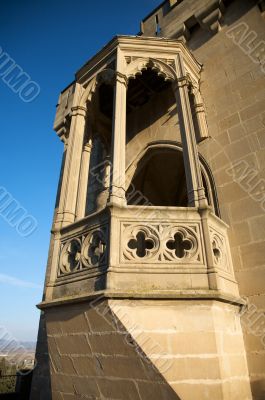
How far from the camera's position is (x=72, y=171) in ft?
16.1

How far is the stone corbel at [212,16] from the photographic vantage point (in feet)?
20.3

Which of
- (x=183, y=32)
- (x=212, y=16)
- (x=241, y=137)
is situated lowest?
(x=241, y=137)

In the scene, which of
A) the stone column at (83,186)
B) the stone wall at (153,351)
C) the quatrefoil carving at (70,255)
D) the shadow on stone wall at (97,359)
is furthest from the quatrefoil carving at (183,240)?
the stone column at (83,186)

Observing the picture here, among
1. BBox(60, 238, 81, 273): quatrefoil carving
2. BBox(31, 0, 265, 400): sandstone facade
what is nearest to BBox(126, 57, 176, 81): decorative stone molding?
BBox(31, 0, 265, 400): sandstone facade

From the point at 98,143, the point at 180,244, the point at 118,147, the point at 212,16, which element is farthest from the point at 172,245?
the point at 212,16

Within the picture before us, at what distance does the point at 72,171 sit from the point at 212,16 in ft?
15.0

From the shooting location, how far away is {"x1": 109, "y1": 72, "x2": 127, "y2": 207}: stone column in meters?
3.80

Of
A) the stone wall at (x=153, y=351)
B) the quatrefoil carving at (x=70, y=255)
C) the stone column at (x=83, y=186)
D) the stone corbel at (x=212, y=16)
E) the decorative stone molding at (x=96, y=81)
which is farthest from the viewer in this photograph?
the stone corbel at (x=212, y=16)

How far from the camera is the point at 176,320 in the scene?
308cm

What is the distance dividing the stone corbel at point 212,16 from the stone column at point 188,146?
154cm

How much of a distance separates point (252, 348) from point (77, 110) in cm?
473

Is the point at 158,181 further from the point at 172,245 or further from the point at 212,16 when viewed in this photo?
the point at 212,16

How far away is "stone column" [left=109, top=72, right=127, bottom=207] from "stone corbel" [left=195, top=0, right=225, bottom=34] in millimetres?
2775

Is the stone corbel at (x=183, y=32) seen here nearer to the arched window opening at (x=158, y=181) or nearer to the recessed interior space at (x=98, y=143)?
the recessed interior space at (x=98, y=143)
